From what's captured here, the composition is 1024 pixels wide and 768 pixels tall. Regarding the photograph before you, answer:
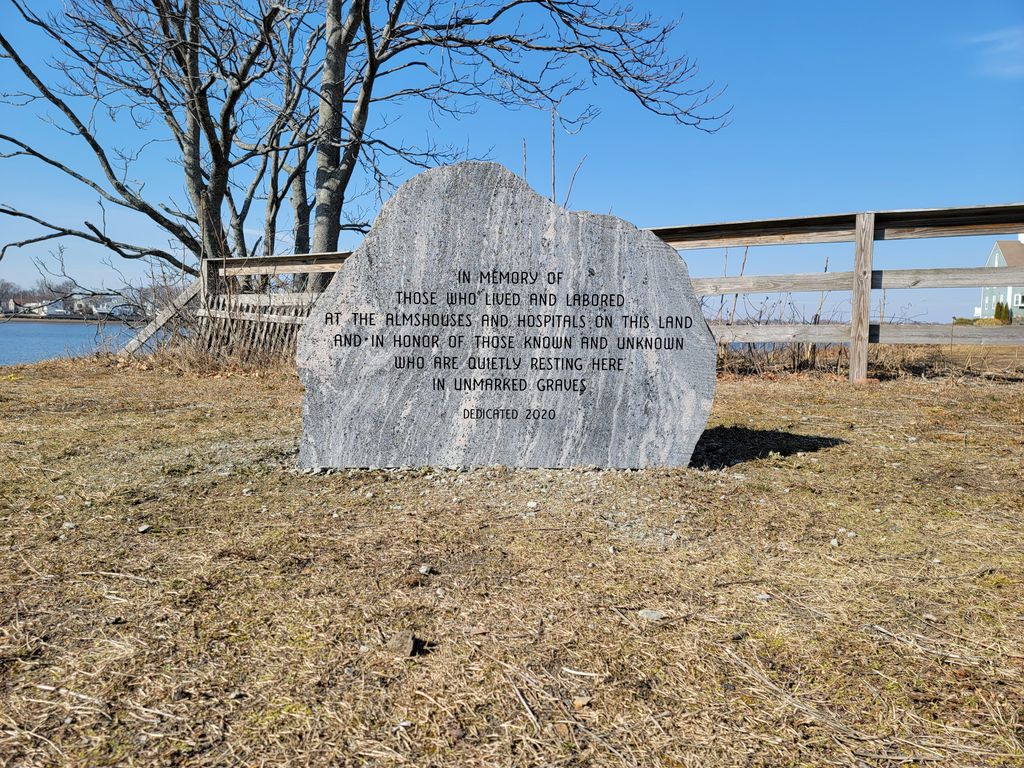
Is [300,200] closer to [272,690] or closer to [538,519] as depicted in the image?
[538,519]

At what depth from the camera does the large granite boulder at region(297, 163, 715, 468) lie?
423 cm

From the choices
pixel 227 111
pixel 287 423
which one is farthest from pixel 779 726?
pixel 227 111

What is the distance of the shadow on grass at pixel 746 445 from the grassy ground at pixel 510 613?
0.12 meters

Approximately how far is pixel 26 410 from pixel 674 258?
618 centimetres

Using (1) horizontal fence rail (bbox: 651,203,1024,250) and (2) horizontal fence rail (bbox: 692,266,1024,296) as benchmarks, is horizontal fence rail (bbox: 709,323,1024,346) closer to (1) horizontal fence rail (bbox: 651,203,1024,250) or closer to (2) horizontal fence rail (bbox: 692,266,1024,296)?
(2) horizontal fence rail (bbox: 692,266,1024,296)

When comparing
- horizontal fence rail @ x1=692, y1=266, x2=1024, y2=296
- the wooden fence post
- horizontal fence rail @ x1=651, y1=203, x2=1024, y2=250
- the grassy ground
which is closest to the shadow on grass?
the grassy ground

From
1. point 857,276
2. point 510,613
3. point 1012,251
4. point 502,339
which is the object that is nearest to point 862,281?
point 857,276

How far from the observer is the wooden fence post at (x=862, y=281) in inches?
316

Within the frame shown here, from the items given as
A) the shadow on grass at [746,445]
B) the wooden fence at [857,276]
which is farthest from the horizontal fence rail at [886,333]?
the shadow on grass at [746,445]

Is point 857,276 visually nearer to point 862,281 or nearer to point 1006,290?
point 862,281

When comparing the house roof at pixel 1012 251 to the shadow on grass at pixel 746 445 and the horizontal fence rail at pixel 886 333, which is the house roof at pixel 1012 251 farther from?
the shadow on grass at pixel 746 445

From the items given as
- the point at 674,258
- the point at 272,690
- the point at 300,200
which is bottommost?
the point at 272,690

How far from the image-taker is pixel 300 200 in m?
14.1

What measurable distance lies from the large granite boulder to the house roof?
4761 cm
